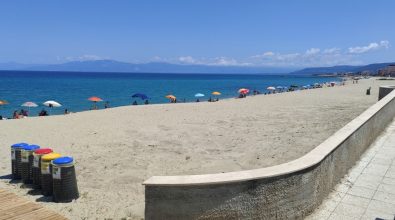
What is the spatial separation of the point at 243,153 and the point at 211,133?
324 cm

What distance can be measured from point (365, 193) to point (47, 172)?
5.02 m

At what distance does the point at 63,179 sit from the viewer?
5.94 m

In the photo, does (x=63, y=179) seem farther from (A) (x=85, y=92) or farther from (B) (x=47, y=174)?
(A) (x=85, y=92)

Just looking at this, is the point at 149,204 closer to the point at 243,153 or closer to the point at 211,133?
the point at 243,153

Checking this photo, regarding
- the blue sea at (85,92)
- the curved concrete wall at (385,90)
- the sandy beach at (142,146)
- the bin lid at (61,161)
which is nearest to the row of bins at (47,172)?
the bin lid at (61,161)

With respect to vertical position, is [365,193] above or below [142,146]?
above

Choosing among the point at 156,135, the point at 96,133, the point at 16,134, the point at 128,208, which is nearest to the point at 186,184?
the point at 128,208

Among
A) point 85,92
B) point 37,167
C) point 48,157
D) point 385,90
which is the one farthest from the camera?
point 85,92

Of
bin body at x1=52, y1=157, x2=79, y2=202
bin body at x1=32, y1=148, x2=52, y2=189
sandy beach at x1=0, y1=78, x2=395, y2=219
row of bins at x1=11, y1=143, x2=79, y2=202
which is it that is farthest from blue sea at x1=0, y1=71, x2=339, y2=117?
bin body at x1=52, y1=157, x2=79, y2=202

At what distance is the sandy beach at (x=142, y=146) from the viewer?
6461mm

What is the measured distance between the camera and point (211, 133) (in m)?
12.6

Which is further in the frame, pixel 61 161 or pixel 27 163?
pixel 27 163

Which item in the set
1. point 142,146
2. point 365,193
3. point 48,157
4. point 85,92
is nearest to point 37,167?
point 48,157

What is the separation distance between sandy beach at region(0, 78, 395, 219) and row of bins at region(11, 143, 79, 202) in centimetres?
20
